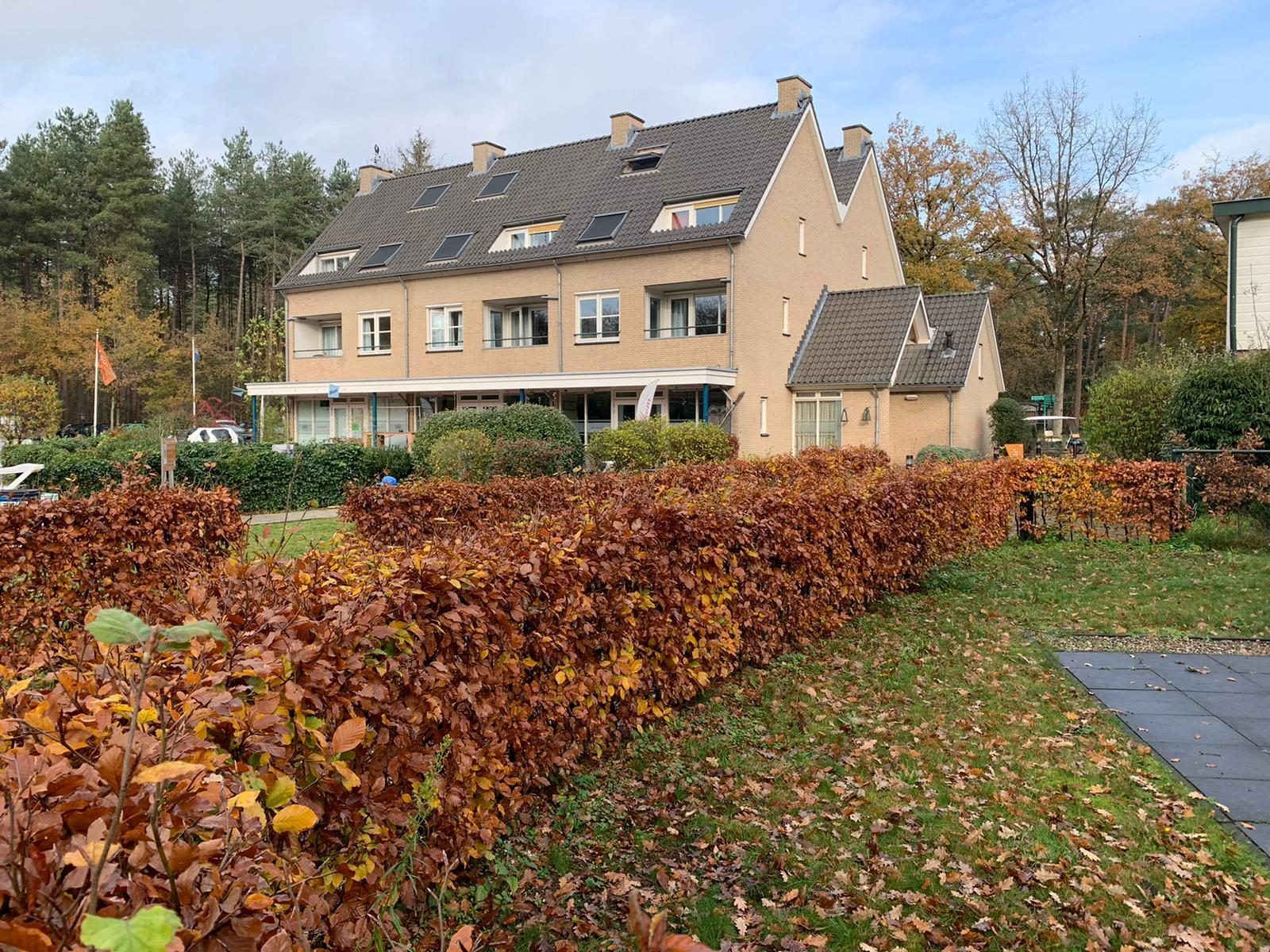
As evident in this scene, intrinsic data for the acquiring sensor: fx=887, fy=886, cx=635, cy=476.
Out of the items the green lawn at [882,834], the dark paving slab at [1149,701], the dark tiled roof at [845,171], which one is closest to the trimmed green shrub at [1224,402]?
the dark paving slab at [1149,701]

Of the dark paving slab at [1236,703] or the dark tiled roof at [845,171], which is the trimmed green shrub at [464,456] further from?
the dark tiled roof at [845,171]

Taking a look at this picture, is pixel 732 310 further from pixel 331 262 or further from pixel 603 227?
pixel 331 262

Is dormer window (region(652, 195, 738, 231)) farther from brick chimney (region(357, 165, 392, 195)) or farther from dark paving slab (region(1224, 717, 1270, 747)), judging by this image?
dark paving slab (region(1224, 717, 1270, 747))

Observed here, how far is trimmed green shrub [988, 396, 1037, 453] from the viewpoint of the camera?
28828 mm

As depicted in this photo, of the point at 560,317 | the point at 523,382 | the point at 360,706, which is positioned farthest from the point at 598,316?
the point at 360,706

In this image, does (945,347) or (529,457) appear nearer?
(529,457)

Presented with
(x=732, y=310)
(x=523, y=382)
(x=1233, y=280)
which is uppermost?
(x=732, y=310)

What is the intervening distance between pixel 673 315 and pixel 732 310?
287cm

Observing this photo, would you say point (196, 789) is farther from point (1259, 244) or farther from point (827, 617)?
point (1259, 244)

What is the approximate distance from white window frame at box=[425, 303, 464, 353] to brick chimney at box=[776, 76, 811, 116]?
499 inches

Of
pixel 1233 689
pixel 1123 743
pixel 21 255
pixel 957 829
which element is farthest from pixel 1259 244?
pixel 21 255

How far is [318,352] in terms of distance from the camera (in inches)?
1390

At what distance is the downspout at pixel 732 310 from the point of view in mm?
25859

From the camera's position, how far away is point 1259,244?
1948 cm
